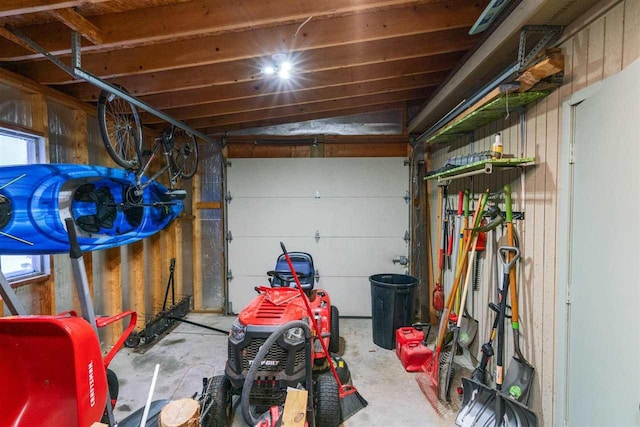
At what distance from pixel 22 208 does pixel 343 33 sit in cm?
226

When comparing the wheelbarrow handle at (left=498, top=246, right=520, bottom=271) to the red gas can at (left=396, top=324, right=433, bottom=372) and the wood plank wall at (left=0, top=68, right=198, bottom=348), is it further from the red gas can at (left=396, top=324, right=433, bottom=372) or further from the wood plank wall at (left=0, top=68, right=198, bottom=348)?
the wood plank wall at (left=0, top=68, right=198, bottom=348)

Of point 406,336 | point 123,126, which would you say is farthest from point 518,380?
point 123,126

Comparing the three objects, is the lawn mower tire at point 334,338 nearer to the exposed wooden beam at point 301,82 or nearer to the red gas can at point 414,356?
the red gas can at point 414,356

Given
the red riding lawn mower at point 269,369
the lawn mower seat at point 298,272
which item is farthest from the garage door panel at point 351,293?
the red riding lawn mower at point 269,369

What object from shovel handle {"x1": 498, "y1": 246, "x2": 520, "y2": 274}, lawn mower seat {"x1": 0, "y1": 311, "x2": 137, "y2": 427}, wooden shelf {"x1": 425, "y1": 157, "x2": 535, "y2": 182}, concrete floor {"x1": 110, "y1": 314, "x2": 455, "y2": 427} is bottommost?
concrete floor {"x1": 110, "y1": 314, "x2": 455, "y2": 427}

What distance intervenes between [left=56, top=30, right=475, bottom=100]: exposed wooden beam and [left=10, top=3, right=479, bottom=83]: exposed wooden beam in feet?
0.77

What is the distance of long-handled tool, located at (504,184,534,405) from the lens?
1928 mm

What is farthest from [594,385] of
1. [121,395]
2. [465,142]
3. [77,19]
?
[77,19]

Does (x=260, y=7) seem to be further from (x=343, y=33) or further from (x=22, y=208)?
(x=22, y=208)

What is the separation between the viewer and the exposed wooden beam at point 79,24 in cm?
157

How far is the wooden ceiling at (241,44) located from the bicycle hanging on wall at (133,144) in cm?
20

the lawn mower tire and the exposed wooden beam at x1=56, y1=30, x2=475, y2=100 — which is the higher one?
the exposed wooden beam at x1=56, y1=30, x2=475, y2=100

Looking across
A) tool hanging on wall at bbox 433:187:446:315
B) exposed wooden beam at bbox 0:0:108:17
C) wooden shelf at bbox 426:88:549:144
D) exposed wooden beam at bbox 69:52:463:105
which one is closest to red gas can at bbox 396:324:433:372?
tool hanging on wall at bbox 433:187:446:315

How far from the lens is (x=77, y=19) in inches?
65.1
